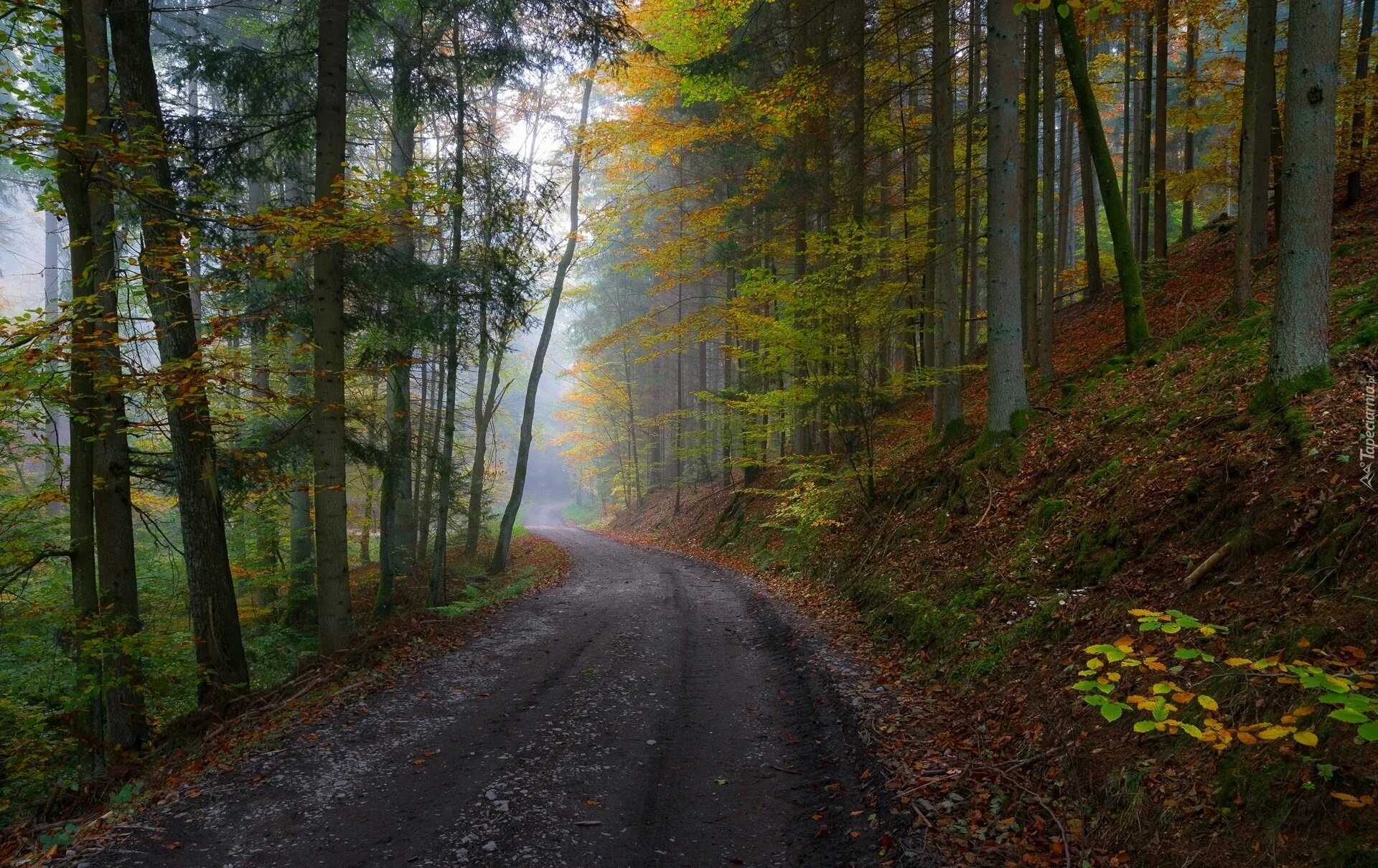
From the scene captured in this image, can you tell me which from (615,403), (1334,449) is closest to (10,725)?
(1334,449)

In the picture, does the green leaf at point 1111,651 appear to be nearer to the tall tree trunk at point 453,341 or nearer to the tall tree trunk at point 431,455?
the tall tree trunk at point 453,341

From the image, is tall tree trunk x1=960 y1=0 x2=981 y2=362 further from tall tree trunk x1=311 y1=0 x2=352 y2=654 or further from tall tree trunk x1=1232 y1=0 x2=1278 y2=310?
tall tree trunk x1=311 y1=0 x2=352 y2=654

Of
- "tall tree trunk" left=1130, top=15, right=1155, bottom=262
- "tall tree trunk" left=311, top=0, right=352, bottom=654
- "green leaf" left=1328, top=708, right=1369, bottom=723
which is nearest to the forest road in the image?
"tall tree trunk" left=311, top=0, right=352, bottom=654

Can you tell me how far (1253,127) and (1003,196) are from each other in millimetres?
4123

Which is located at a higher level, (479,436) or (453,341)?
(453,341)

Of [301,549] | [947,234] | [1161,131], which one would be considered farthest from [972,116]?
[301,549]

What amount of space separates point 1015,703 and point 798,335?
23.5 ft

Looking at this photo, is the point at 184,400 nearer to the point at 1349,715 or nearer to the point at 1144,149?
the point at 1349,715

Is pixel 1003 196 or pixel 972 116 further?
pixel 972 116

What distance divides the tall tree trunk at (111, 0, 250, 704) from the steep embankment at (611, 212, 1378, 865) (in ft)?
23.6

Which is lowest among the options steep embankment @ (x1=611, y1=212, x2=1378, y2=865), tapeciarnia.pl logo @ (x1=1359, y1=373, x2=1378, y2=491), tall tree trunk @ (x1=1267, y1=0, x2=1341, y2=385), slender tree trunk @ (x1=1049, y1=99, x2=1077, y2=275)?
steep embankment @ (x1=611, y1=212, x2=1378, y2=865)

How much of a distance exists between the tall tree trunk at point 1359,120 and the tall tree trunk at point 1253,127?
3460mm

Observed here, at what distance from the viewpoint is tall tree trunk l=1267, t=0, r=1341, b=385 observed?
454 centimetres

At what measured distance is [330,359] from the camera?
7.91m
